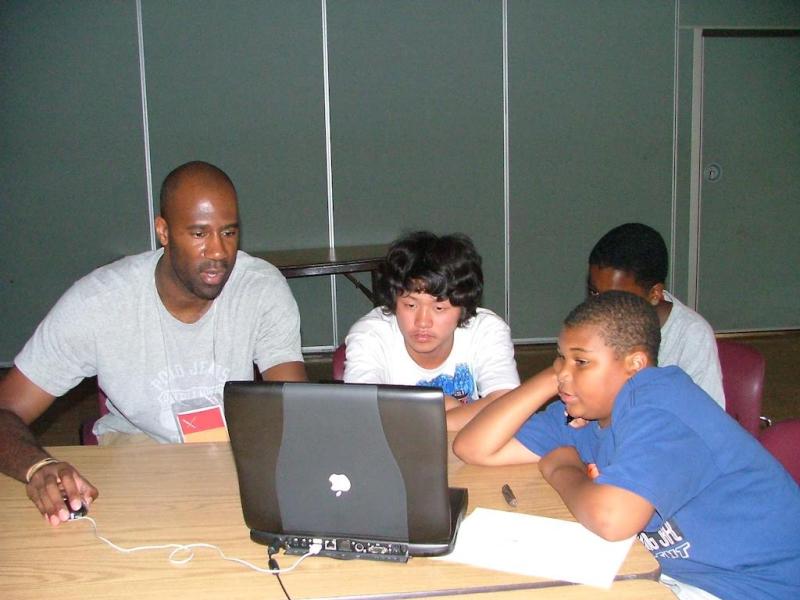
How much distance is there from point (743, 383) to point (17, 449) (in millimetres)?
1776

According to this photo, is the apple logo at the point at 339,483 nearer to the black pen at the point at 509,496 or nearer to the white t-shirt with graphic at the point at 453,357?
the black pen at the point at 509,496

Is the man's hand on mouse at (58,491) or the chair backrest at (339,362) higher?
the chair backrest at (339,362)

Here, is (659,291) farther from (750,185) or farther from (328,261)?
(750,185)

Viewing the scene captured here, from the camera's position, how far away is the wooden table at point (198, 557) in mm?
1197

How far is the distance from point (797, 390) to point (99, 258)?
4712 mm

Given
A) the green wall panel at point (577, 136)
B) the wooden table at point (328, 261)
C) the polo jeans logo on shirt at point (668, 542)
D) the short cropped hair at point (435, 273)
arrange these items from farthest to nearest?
1. the green wall panel at point (577, 136)
2. the wooden table at point (328, 261)
3. the short cropped hair at point (435, 273)
4. the polo jeans logo on shirt at point (668, 542)

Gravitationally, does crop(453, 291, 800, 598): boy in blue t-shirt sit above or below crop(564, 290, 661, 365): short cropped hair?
below

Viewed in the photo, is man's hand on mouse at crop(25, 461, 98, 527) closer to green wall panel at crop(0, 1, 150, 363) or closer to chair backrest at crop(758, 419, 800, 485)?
chair backrest at crop(758, 419, 800, 485)

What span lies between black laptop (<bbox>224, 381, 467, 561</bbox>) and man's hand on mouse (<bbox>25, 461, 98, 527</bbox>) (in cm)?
42

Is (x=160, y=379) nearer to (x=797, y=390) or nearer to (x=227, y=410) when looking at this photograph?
(x=227, y=410)

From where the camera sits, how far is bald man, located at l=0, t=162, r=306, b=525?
6.85 ft

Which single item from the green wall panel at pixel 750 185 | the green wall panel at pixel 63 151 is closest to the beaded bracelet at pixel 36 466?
the green wall panel at pixel 63 151

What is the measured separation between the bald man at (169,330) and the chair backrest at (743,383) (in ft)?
3.87

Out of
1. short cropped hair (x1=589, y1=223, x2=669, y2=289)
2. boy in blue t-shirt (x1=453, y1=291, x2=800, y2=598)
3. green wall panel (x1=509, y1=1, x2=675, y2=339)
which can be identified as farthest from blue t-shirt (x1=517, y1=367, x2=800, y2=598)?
green wall panel (x1=509, y1=1, x2=675, y2=339)
